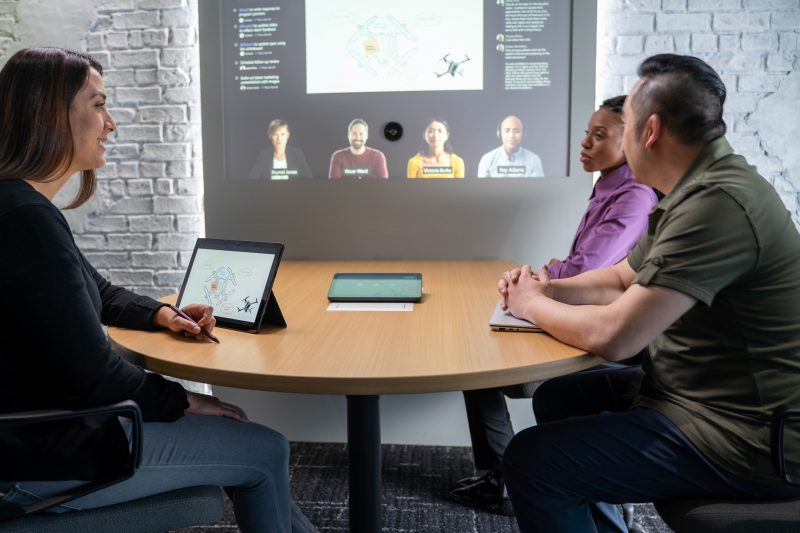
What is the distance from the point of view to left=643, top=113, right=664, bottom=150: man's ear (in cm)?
147

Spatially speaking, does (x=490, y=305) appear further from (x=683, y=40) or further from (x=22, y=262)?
(x=683, y=40)

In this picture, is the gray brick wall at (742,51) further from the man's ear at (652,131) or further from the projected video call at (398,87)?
the man's ear at (652,131)

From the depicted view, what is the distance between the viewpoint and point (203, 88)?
2.94 meters

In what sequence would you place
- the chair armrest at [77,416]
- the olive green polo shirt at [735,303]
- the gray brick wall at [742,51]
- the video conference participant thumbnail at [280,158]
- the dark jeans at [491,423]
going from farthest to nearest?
the video conference participant thumbnail at [280,158], the gray brick wall at [742,51], the dark jeans at [491,423], the olive green polo shirt at [735,303], the chair armrest at [77,416]

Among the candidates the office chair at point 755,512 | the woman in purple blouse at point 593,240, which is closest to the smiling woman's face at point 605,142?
the woman in purple blouse at point 593,240

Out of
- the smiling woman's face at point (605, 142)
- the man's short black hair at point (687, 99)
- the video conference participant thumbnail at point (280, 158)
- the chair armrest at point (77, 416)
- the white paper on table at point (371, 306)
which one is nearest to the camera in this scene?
the chair armrest at point (77, 416)

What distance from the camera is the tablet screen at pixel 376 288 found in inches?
73.5

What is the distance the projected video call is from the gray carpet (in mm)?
1242

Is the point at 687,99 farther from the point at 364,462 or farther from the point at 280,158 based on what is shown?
the point at 280,158

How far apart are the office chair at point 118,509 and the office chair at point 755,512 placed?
0.92 meters

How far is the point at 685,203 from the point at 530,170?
5.15 ft

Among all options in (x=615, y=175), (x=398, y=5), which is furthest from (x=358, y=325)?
(x=398, y=5)

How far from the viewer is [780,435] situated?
46.9 inches

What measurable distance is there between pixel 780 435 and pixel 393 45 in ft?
7.20
